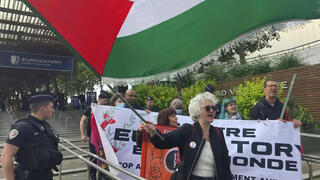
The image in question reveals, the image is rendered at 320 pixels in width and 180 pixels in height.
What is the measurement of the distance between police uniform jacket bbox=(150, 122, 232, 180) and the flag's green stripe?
54cm

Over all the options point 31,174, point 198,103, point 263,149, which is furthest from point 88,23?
point 263,149

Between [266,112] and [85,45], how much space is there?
2.55m

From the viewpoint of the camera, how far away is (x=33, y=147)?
2.79 metres

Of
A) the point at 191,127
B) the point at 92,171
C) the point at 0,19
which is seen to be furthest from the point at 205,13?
the point at 0,19

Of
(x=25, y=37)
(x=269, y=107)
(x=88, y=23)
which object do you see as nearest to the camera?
(x=88, y=23)

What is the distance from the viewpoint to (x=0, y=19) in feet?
57.1

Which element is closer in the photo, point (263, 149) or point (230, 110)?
point (263, 149)

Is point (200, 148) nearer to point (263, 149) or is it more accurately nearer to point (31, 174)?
point (263, 149)

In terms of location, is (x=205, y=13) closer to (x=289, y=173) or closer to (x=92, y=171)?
(x=289, y=173)

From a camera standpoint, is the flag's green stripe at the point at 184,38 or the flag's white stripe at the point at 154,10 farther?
the flag's white stripe at the point at 154,10

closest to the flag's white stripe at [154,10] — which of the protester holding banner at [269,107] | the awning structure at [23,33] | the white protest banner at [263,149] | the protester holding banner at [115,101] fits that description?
the white protest banner at [263,149]

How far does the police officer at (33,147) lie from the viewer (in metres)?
2.65

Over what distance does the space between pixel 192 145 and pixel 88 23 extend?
1.28m

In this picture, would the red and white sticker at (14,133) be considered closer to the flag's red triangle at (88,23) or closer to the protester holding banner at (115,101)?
the flag's red triangle at (88,23)
